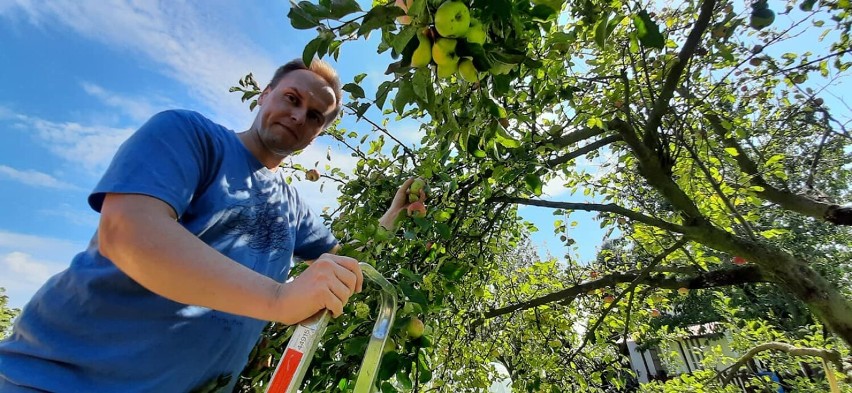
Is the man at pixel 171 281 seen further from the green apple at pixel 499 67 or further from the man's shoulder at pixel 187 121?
the green apple at pixel 499 67

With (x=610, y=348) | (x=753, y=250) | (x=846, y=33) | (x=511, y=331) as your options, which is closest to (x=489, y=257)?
(x=511, y=331)

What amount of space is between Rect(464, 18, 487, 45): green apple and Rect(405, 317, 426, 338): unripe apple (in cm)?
77

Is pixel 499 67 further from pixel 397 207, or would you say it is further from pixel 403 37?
pixel 397 207

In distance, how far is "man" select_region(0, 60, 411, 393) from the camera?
2.34 ft

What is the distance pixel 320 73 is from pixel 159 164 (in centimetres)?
90

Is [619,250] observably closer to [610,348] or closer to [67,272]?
[610,348]

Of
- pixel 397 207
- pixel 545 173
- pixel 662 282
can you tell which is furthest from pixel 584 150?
pixel 397 207

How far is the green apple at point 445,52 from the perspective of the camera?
83cm

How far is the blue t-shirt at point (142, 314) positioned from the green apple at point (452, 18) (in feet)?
2.14

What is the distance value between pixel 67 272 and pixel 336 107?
41.6 inches

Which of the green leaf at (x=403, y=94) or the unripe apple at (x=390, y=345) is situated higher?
the green leaf at (x=403, y=94)

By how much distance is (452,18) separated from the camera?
767 mm

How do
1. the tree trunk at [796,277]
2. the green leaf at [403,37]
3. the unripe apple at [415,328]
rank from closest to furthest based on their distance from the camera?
the green leaf at [403,37], the unripe apple at [415,328], the tree trunk at [796,277]

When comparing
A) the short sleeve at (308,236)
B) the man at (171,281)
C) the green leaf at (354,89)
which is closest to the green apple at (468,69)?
the green leaf at (354,89)
